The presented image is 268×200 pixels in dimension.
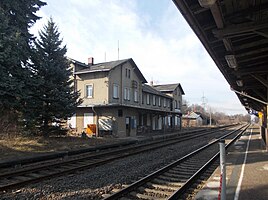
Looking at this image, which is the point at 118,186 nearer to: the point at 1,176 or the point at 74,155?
the point at 1,176

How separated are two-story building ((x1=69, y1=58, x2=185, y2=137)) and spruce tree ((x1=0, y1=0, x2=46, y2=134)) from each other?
10669 mm

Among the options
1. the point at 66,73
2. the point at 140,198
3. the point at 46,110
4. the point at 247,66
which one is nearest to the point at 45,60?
the point at 66,73

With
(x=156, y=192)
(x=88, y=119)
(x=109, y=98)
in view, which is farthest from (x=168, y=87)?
(x=156, y=192)

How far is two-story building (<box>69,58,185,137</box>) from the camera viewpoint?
2833cm

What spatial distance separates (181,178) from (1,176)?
5.64 meters

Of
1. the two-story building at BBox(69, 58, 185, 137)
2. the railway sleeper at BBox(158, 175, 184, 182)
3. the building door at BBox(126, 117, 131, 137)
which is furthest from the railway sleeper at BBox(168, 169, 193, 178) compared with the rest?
the building door at BBox(126, 117, 131, 137)

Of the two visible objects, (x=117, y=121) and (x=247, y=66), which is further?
(x=117, y=121)

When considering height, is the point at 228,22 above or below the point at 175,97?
below

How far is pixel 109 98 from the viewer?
2886 centimetres

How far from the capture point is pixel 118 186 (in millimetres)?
8016

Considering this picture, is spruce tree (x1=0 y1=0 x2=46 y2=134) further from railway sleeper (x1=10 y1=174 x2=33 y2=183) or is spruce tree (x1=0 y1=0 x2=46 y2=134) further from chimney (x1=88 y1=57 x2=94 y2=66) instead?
chimney (x1=88 y1=57 x2=94 y2=66)

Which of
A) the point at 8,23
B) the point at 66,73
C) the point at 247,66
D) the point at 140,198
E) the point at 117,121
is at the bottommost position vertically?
the point at 140,198

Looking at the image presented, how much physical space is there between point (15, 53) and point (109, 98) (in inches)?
529

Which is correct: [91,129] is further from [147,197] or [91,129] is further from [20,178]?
[147,197]
